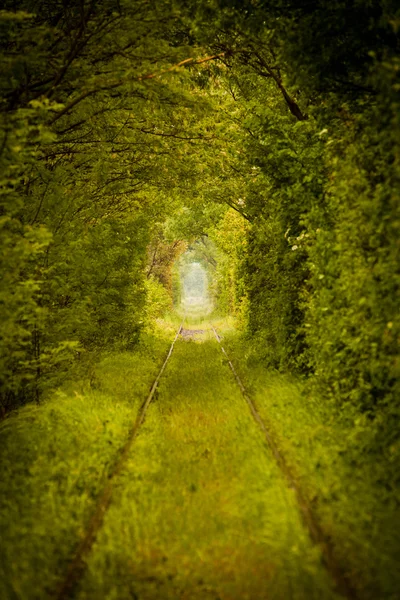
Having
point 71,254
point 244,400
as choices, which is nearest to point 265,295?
point 244,400

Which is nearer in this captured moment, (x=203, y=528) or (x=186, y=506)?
(x=203, y=528)

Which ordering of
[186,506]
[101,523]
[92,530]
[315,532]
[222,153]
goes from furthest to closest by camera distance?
[222,153] → [186,506] → [101,523] → [92,530] → [315,532]

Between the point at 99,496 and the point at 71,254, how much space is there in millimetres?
5369

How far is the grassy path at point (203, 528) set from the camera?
427cm

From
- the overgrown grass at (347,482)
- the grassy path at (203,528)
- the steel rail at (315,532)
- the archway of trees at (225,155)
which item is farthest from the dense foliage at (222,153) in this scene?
the grassy path at (203,528)

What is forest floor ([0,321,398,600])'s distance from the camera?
4324 millimetres

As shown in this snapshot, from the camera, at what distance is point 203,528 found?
529cm

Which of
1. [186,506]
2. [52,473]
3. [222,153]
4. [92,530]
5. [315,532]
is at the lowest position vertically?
[52,473]

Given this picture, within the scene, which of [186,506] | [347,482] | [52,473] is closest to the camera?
[186,506]

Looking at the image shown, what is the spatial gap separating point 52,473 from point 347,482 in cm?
402

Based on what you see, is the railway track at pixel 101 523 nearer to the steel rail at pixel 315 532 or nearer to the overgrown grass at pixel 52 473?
the steel rail at pixel 315 532

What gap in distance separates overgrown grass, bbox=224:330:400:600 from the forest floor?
0.06ft

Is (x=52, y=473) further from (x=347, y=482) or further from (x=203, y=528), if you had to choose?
(x=347, y=482)

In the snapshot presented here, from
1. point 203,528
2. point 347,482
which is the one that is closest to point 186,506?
point 203,528
